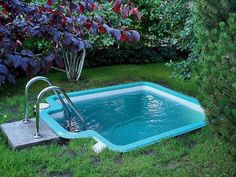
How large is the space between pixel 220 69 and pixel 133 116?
3021 mm

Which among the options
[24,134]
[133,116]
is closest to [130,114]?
[133,116]

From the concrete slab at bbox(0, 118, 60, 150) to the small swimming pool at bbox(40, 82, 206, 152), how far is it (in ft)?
0.38

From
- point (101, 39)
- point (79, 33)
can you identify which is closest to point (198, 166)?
point (79, 33)

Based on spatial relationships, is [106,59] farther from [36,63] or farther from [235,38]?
[36,63]

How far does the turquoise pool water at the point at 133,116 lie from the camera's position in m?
4.73

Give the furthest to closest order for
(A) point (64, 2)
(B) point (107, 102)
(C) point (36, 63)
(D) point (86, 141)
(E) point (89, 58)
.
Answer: (E) point (89, 58)
(B) point (107, 102)
(D) point (86, 141)
(A) point (64, 2)
(C) point (36, 63)

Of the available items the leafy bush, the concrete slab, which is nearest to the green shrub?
the concrete slab

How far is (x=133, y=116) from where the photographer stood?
5.42 m

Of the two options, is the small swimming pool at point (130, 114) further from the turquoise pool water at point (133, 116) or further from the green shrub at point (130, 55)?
the green shrub at point (130, 55)

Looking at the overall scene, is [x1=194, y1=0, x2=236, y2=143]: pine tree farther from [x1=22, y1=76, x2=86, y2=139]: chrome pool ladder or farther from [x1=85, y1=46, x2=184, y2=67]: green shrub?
[x1=85, y1=46, x2=184, y2=67]: green shrub

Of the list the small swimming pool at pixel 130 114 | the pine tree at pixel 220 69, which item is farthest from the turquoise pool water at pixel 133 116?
the pine tree at pixel 220 69

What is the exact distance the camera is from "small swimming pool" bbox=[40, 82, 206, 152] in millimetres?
4371

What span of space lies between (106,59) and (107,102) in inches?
94.9

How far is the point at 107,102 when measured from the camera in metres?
6.05
